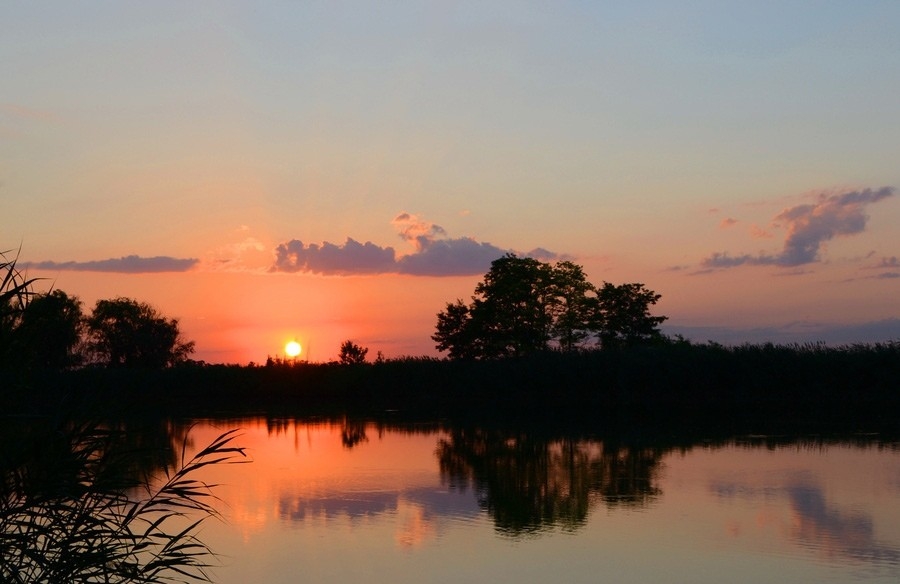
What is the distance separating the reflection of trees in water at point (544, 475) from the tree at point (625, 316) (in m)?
35.0

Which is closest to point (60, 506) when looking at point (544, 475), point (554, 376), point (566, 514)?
point (566, 514)

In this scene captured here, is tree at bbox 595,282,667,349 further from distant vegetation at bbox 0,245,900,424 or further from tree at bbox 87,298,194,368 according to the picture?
tree at bbox 87,298,194,368

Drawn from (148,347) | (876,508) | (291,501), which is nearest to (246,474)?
(291,501)

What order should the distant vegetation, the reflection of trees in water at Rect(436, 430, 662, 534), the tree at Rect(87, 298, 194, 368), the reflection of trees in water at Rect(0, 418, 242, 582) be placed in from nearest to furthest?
the reflection of trees in water at Rect(0, 418, 242, 582) → the reflection of trees in water at Rect(436, 430, 662, 534) → the distant vegetation → the tree at Rect(87, 298, 194, 368)

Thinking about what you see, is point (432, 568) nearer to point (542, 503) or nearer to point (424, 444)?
point (542, 503)

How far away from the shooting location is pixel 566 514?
16781 mm

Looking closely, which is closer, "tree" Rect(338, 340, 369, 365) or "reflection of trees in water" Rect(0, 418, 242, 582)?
"reflection of trees in water" Rect(0, 418, 242, 582)

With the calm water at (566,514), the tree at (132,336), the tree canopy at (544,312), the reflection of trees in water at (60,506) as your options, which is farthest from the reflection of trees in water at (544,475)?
the tree at (132,336)

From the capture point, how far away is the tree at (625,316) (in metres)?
64.2

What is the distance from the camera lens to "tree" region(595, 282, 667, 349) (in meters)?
64.2

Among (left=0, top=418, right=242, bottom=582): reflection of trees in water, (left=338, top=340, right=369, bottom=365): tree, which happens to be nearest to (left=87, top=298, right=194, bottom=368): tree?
(left=338, top=340, right=369, bottom=365): tree

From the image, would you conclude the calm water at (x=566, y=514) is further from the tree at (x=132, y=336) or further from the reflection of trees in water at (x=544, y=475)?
the tree at (x=132, y=336)

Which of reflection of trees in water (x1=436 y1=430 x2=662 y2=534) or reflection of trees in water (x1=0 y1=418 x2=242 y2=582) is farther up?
reflection of trees in water (x1=0 y1=418 x2=242 y2=582)

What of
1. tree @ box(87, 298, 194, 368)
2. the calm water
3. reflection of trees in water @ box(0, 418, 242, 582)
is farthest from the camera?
tree @ box(87, 298, 194, 368)
